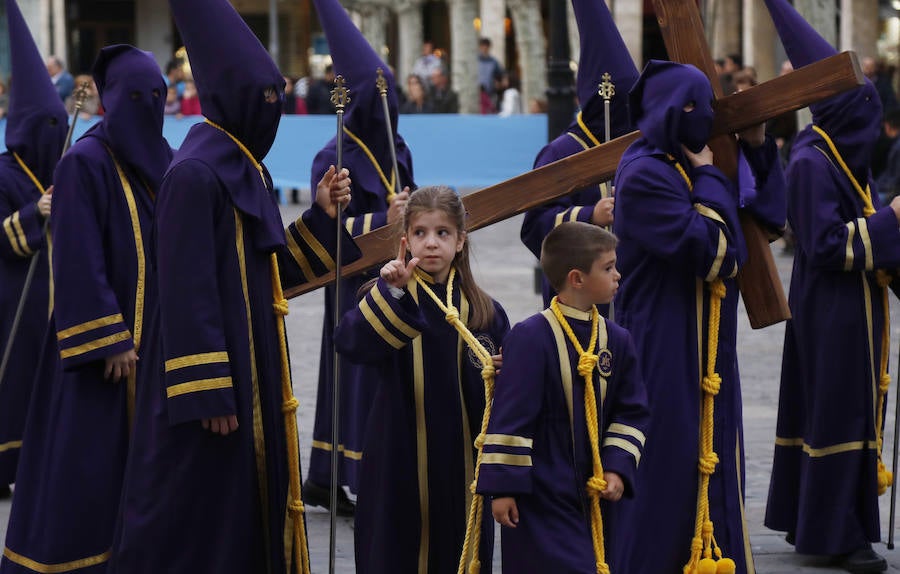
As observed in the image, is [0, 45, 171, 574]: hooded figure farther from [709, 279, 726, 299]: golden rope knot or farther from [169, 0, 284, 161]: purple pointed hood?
[709, 279, 726, 299]: golden rope knot

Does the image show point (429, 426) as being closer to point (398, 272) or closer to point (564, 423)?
point (398, 272)

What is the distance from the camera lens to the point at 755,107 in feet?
19.7

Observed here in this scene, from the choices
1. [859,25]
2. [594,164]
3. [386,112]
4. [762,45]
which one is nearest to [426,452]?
[594,164]

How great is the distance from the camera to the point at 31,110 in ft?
28.1

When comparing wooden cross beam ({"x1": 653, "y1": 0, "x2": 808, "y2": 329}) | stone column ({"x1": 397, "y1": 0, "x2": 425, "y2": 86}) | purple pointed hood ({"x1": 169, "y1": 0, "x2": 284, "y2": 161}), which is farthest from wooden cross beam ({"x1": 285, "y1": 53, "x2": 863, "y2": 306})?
stone column ({"x1": 397, "y1": 0, "x2": 425, "y2": 86})

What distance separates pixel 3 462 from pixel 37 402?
2004 mm

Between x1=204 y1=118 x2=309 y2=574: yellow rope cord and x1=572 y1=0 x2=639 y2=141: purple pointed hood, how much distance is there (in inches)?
93.2

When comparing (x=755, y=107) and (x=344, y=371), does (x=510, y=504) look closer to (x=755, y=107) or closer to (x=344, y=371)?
(x=755, y=107)

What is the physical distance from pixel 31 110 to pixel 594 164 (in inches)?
128

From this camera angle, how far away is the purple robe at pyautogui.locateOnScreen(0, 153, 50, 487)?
8609mm

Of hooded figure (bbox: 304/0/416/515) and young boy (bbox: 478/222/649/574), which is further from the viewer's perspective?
hooded figure (bbox: 304/0/416/515)

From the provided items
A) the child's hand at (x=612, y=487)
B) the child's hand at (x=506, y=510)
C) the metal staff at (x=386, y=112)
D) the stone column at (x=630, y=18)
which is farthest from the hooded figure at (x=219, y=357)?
the stone column at (x=630, y=18)

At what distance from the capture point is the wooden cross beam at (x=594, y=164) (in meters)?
5.78

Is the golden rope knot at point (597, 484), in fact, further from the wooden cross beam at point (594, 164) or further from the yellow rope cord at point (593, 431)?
the wooden cross beam at point (594, 164)
